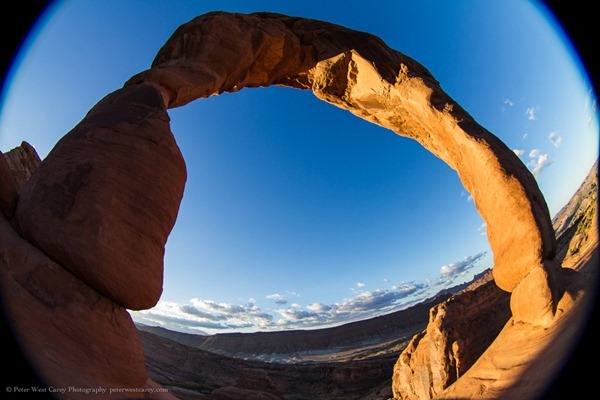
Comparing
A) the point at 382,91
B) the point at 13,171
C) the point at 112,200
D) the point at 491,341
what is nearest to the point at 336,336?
the point at 491,341

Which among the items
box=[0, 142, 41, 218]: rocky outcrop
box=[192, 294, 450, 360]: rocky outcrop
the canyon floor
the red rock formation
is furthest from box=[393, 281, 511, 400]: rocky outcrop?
box=[192, 294, 450, 360]: rocky outcrop

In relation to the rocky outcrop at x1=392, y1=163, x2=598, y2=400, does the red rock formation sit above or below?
above

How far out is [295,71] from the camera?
1099cm

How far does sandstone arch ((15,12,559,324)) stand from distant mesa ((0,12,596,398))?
0.07 ft

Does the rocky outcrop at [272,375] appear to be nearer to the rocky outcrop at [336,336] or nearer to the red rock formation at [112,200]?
the red rock formation at [112,200]

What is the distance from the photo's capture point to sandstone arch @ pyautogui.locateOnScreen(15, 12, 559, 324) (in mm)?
4508

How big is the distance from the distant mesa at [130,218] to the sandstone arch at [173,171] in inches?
0.9

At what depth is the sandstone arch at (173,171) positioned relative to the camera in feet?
14.8

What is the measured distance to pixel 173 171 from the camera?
5.73 meters

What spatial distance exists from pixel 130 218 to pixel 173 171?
4.27 feet

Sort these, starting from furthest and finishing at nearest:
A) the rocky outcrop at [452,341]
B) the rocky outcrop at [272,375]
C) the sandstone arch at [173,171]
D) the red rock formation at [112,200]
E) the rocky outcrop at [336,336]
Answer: the rocky outcrop at [336,336] < the rocky outcrop at [272,375] < the rocky outcrop at [452,341] < the sandstone arch at [173,171] < the red rock formation at [112,200]

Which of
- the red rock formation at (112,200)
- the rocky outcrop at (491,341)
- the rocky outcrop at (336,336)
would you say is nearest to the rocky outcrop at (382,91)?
the rocky outcrop at (491,341)

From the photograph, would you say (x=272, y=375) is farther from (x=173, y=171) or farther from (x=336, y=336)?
(x=336, y=336)

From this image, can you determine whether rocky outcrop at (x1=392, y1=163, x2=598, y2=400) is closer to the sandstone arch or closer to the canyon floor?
the canyon floor
